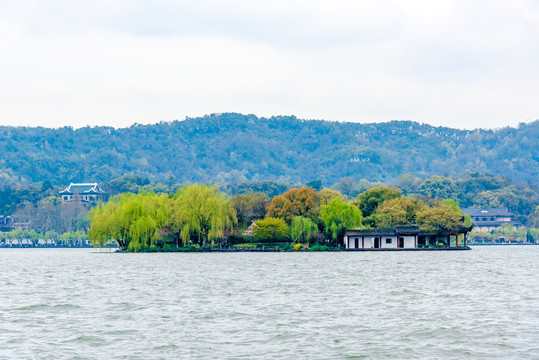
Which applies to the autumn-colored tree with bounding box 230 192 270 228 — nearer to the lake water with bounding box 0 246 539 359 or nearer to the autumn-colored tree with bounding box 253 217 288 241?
the autumn-colored tree with bounding box 253 217 288 241

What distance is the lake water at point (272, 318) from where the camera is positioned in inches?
756

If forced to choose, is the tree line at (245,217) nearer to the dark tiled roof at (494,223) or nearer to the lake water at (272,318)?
the lake water at (272,318)

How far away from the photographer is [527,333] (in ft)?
68.4

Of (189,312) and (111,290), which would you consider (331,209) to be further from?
(189,312)

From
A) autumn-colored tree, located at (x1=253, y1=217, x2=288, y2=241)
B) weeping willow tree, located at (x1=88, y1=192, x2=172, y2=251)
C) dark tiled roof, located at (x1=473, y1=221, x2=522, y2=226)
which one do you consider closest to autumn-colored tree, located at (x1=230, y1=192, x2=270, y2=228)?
autumn-colored tree, located at (x1=253, y1=217, x2=288, y2=241)

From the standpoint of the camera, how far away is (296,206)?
287 feet

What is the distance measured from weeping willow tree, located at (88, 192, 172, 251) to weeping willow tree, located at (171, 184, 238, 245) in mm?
1691

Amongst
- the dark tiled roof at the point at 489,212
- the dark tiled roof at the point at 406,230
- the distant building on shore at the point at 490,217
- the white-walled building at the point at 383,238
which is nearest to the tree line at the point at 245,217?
the white-walled building at the point at 383,238

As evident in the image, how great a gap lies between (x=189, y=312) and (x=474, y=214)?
15911cm

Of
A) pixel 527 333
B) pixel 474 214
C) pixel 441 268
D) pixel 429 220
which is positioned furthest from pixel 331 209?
pixel 474 214

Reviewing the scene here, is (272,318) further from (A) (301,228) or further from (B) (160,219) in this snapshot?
(A) (301,228)

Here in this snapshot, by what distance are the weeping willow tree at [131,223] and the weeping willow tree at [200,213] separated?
1691 mm

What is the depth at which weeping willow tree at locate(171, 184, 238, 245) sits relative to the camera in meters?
76.6

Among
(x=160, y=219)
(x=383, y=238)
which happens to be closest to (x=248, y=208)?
(x=383, y=238)
